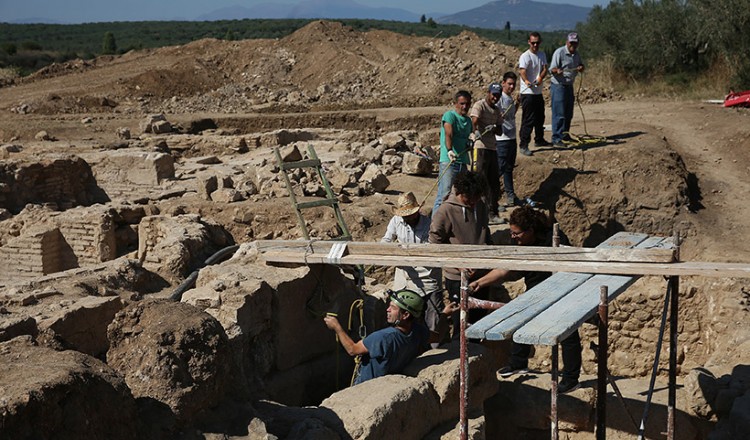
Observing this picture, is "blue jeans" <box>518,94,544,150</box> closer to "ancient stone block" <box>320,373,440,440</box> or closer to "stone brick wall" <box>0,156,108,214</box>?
"stone brick wall" <box>0,156,108,214</box>

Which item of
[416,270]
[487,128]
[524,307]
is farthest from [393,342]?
[487,128]

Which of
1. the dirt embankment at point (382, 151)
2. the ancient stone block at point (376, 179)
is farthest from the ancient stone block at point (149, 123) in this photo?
the ancient stone block at point (376, 179)

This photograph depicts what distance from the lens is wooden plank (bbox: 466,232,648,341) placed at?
5359mm

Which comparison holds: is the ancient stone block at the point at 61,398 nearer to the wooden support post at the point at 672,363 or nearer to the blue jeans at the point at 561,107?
the wooden support post at the point at 672,363

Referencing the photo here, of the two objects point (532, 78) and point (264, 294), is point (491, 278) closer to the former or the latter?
point (264, 294)

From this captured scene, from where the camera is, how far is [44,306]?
688cm

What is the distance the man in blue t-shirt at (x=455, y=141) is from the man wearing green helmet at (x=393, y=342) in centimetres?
377

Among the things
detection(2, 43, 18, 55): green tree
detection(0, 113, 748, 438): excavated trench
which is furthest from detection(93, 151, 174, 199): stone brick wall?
detection(2, 43, 18, 55): green tree

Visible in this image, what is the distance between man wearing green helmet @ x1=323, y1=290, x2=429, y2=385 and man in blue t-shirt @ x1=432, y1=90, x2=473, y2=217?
3774 mm

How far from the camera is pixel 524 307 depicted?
5.91 m

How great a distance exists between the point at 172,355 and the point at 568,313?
2523mm

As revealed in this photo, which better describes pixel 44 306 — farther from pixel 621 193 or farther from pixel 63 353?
pixel 621 193

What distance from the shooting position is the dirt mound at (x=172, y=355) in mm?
4711

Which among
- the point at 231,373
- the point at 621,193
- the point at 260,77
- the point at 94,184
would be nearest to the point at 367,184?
the point at 621,193
